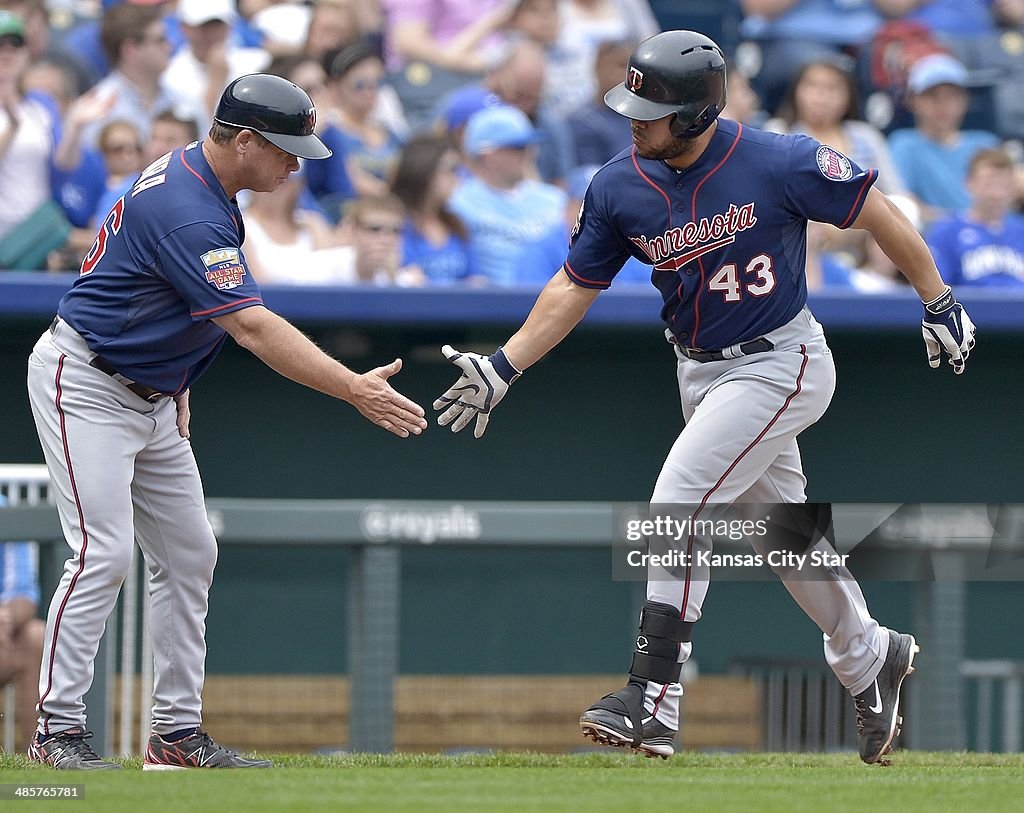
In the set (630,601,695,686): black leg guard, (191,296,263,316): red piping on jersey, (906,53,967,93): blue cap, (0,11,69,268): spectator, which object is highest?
(906,53,967,93): blue cap

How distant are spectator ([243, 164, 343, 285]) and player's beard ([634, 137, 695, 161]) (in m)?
3.08

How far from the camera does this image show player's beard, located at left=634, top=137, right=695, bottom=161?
13.5ft

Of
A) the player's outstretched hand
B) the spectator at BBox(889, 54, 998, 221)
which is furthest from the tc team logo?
the spectator at BBox(889, 54, 998, 221)

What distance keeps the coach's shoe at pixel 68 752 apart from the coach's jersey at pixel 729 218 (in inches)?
72.9

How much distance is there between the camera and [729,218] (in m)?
4.10

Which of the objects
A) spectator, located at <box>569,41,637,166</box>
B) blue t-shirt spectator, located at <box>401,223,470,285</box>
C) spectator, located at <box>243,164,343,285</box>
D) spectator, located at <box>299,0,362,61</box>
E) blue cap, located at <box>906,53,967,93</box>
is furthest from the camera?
blue cap, located at <box>906,53,967,93</box>

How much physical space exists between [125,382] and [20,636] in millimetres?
2084

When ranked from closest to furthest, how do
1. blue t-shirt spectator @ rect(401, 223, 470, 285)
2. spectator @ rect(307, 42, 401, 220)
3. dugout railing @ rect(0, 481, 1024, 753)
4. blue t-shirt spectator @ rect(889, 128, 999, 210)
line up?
dugout railing @ rect(0, 481, 1024, 753), blue t-shirt spectator @ rect(401, 223, 470, 285), spectator @ rect(307, 42, 401, 220), blue t-shirt spectator @ rect(889, 128, 999, 210)

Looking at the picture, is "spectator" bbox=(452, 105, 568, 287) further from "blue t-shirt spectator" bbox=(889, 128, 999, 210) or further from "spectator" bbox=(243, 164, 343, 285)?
"blue t-shirt spectator" bbox=(889, 128, 999, 210)

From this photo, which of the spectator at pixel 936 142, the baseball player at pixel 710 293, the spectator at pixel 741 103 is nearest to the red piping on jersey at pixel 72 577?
the baseball player at pixel 710 293

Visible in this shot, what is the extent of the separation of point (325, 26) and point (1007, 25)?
447 cm

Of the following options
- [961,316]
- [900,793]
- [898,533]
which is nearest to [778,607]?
[898,533]

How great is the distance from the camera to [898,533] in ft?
19.9

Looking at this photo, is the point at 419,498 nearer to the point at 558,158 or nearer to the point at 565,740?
the point at 565,740
